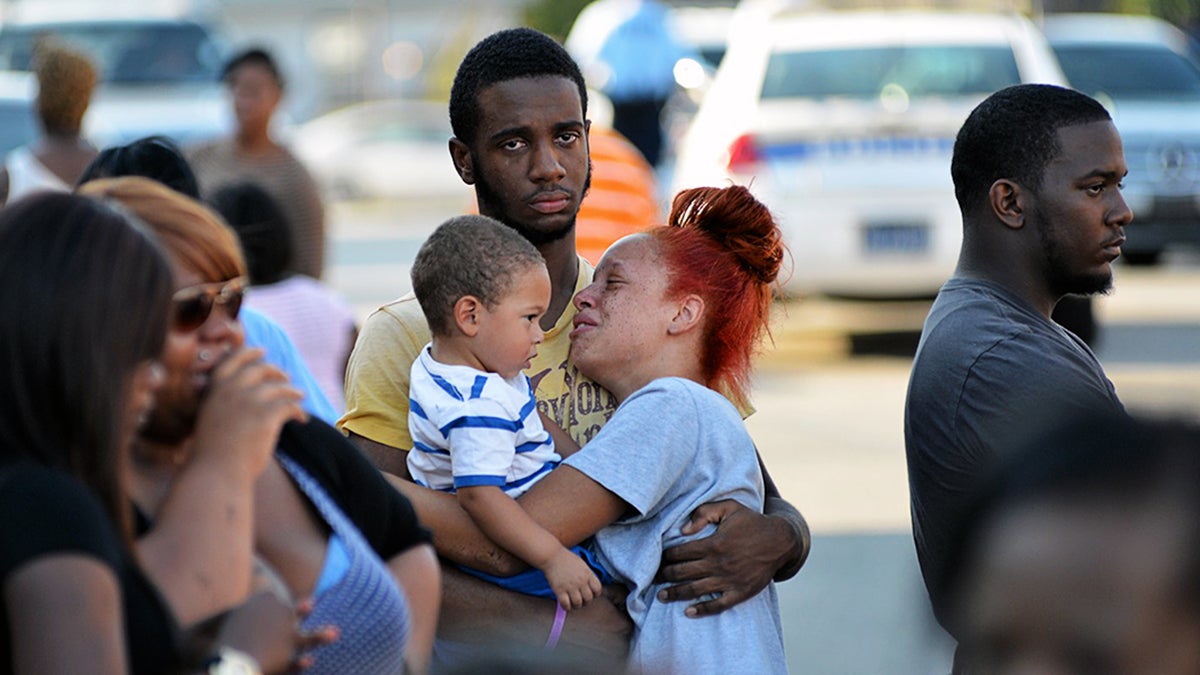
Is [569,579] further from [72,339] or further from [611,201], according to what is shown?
[611,201]

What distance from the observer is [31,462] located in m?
2.12

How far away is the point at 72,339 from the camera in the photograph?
2.12 m

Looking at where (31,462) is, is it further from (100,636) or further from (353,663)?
(353,663)

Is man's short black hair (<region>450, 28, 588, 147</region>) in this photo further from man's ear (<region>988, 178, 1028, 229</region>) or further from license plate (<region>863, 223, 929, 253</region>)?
license plate (<region>863, 223, 929, 253</region>)

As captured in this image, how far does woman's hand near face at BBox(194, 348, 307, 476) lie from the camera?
2.34 meters

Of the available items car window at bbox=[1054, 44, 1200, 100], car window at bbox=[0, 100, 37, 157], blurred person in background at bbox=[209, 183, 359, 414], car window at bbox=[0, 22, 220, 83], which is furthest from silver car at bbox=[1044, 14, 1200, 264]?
blurred person in background at bbox=[209, 183, 359, 414]

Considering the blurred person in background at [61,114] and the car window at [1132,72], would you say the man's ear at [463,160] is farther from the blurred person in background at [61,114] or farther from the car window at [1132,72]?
the car window at [1132,72]

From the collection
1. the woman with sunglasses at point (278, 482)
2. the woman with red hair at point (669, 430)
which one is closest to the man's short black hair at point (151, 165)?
the woman with red hair at point (669, 430)

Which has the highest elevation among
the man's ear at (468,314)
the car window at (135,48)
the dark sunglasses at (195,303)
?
the dark sunglasses at (195,303)

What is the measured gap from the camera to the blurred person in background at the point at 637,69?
1238 cm

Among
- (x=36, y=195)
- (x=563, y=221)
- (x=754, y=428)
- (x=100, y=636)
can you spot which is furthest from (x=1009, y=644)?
(x=754, y=428)

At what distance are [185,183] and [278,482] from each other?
4.41ft

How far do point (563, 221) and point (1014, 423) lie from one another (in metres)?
1.02

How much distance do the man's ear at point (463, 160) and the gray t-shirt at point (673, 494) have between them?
2.27 ft
